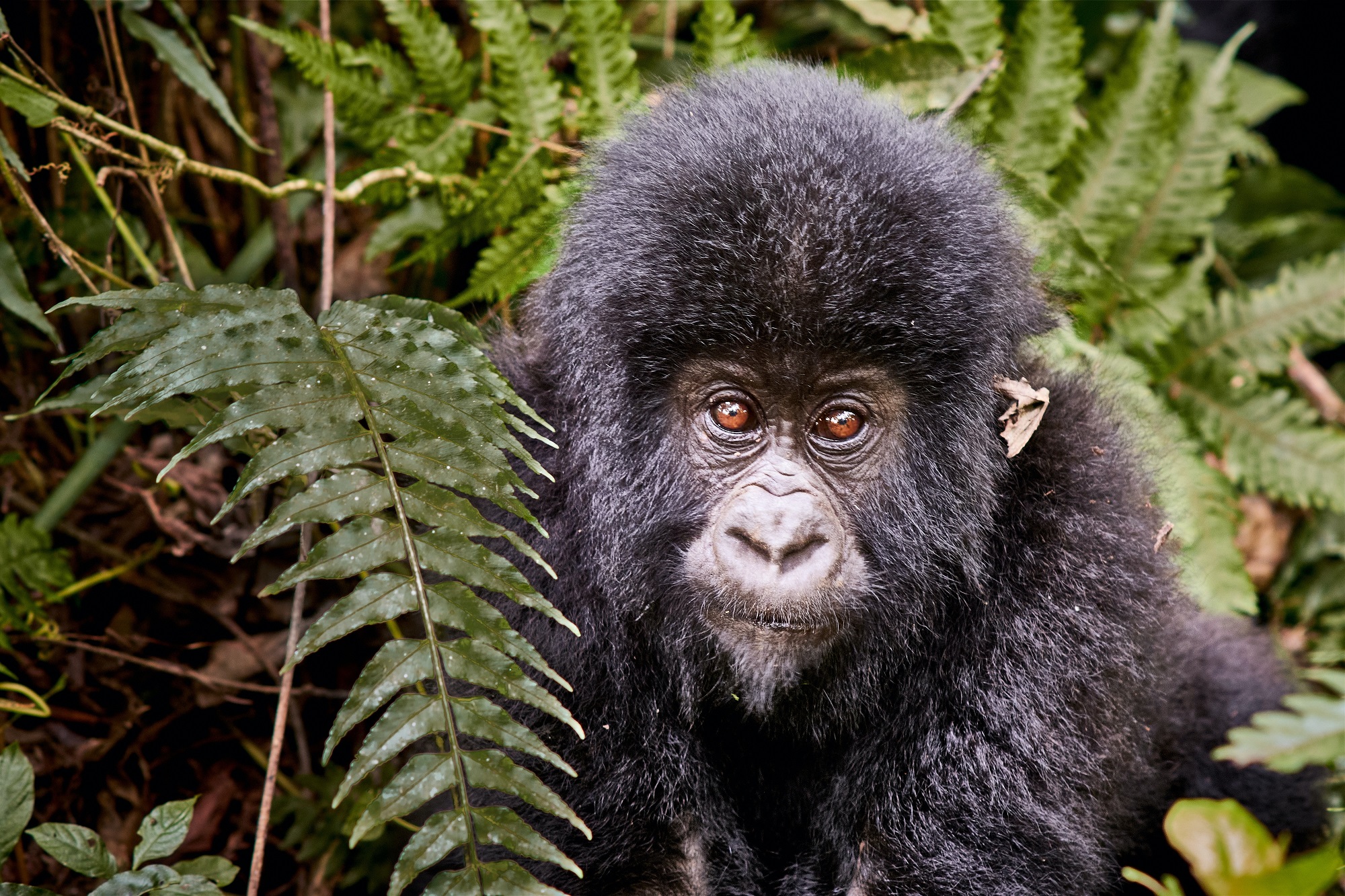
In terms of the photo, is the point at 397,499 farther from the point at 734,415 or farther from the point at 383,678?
the point at 734,415

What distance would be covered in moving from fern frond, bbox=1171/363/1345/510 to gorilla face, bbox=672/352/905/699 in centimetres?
224

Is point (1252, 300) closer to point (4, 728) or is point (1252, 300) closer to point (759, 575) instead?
point (759, 575)

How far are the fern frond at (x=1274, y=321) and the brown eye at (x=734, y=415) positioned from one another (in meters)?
2.47

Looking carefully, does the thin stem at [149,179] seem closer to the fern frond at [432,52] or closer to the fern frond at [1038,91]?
the fern frond at [432,52]

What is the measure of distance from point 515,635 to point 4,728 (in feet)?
7.24

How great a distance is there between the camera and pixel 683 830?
119 inches

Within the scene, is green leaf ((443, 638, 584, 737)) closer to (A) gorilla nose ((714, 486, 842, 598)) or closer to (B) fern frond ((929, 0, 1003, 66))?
(A) gorilla nose ((714, 486, 842, 598))

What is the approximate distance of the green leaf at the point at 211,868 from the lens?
258 centimetres

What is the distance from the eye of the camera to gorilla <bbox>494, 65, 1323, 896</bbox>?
8.64 ft

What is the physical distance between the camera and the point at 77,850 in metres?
2.45

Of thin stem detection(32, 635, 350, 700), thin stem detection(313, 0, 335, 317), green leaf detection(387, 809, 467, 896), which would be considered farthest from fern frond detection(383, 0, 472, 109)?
green leaf detection(387, 809, 467, 896)

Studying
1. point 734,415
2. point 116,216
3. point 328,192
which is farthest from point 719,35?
point 116,216

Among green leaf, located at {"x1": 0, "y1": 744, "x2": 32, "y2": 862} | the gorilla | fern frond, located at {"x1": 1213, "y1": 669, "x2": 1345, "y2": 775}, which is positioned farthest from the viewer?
the gorilla

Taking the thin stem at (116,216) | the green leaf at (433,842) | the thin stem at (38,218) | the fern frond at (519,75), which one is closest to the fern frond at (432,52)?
the fern frond at (519,75)
